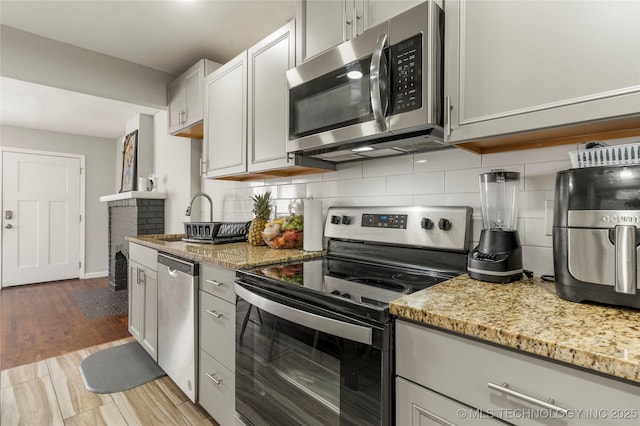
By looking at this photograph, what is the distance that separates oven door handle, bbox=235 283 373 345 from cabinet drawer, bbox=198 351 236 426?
48cm

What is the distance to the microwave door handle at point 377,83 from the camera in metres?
1.17

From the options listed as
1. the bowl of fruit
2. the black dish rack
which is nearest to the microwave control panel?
the bowl of fruit

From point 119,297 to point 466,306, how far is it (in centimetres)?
464

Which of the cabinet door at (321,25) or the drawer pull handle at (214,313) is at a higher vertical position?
the cabinet door at (321,25)

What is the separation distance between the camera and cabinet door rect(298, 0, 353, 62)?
55.7 inches

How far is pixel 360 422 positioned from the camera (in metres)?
0.90

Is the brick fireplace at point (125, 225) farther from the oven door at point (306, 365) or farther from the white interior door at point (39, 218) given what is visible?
the oven door at point (306, 365)

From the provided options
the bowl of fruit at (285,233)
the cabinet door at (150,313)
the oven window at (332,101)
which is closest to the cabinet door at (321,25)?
the oven window at (332,101)

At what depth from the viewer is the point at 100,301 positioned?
4023mm

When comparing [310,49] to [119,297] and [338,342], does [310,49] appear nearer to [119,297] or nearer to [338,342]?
[338,342]

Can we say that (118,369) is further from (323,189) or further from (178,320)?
(323,189)

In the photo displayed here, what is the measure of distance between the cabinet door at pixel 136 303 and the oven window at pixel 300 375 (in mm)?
1457

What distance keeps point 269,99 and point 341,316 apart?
138cm

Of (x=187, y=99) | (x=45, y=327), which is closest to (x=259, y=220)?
(x=187, y=99)
